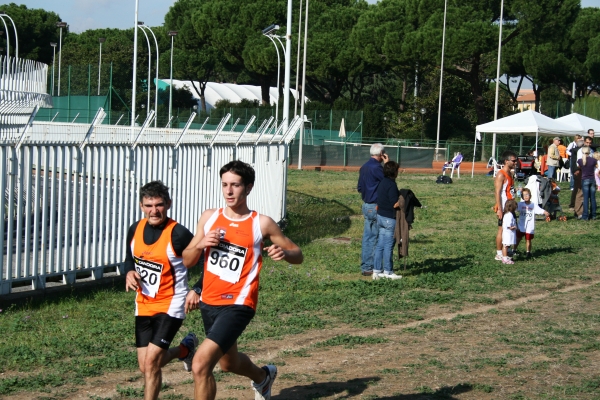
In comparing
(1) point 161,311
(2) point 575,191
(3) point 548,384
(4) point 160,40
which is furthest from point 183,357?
(4) point 160,40

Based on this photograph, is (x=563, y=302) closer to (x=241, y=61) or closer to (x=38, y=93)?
(x=38, y=93)

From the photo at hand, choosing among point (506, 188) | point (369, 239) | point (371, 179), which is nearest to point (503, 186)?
point (506, 188)

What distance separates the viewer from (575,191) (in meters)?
20.3

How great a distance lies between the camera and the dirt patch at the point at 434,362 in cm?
628

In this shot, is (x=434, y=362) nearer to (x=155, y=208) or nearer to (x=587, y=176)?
(x=155, y=208)

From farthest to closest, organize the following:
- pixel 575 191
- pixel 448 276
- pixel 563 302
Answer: pixel 575 191, pixel 448 276, pixel 563 302

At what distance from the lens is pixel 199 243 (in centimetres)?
503

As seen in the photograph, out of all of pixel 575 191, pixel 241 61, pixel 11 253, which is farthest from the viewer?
pixel 241 61

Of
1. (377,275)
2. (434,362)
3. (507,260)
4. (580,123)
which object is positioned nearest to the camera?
(434,362)

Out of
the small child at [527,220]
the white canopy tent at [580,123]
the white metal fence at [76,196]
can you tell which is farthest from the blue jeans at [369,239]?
the white canopy tent at [580,123]

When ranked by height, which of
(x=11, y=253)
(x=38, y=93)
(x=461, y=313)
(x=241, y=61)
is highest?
(x=241, y=61)

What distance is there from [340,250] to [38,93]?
5779 millimetres

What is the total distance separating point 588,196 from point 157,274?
15.9 meters

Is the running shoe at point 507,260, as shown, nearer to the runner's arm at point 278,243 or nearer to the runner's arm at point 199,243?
the runner's arm at point 278,243
